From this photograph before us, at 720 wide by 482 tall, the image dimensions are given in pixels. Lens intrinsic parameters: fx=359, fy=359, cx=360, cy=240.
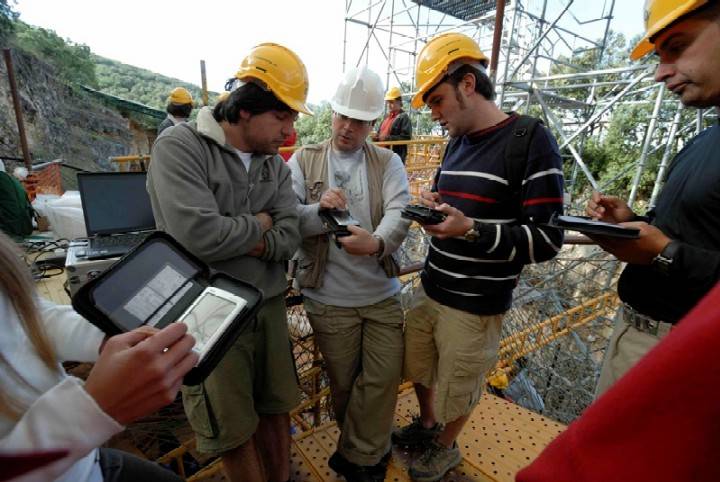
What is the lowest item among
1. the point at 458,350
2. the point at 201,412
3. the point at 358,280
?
the point at 201,412

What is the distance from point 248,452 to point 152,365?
1.16m

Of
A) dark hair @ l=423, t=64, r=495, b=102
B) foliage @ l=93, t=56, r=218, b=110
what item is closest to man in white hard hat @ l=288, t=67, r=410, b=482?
dark hair @ l=423, t=64, r=495, b=102

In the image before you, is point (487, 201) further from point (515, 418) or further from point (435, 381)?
point (515, 418)

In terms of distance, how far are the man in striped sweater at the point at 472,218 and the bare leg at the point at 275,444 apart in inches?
28.6

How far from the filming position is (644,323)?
1.45 meters

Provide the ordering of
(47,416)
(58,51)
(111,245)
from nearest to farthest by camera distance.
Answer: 1. (47,416)
2. (111,245)
3. (58,51)

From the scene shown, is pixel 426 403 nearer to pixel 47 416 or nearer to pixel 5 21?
pixel 47 416

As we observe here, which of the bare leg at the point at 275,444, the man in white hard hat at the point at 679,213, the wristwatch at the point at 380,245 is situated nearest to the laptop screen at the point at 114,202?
the bare leg at the point at 275,444

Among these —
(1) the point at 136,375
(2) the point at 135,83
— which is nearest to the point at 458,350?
(1) the point at 136,375

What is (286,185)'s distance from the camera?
6.04 ft

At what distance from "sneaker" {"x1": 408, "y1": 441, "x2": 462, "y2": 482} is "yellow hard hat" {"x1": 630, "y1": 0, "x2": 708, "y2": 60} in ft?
6.93

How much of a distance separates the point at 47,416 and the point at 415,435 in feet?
6.63

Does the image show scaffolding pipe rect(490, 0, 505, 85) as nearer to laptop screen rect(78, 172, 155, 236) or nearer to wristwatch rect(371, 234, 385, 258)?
wristwatch rect(371, 234, 385, 258)

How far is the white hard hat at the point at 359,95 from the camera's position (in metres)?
1.98
